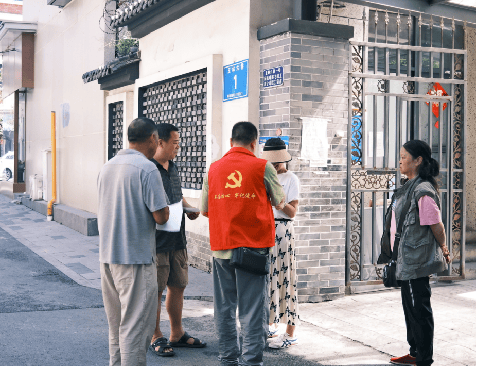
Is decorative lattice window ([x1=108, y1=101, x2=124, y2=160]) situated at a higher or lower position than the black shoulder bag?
higher

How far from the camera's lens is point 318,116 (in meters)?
6.66

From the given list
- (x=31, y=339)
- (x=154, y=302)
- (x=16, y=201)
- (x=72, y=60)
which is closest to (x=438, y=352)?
(x=154, y=302)

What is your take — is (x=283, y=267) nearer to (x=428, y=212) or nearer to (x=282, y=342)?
(x=282, y=342)

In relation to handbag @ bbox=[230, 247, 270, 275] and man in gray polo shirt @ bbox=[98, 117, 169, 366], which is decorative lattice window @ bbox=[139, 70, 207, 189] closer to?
handbag @ bbox=[230, 247, 270, 275]

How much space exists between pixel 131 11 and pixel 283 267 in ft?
21.6

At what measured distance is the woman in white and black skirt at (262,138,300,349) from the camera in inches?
198

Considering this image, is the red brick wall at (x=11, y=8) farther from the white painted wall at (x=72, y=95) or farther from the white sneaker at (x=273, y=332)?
the white sneaker at (x=273, y=332)

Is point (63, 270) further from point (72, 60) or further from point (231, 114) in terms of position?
point (72, 60)

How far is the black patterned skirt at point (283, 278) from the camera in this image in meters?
5.02

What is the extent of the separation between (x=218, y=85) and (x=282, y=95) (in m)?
1.52

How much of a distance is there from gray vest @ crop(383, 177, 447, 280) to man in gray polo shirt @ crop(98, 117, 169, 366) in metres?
1.90

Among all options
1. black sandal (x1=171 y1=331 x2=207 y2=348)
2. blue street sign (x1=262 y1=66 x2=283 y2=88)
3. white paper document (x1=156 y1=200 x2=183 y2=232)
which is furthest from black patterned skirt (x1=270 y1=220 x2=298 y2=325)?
blue street sign (x1=262 y1=66 x2=283 y2=88)

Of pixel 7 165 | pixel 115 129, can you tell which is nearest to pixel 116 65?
pixel 115 129

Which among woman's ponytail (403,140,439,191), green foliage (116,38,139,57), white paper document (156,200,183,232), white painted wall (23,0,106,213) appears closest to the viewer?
white paper document (156,200,183,232)
